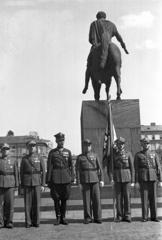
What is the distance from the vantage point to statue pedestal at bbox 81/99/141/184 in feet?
30.6

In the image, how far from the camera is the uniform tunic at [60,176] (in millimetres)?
6590

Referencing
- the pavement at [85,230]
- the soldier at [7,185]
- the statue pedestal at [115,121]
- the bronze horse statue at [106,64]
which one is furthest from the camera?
the bronze horse statue at [106,64]

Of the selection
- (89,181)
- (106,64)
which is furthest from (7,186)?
(106,64)

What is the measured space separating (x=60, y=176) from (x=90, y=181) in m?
0.56

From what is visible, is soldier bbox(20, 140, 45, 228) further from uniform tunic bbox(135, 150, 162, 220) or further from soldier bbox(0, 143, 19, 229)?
uniform tunic bbox(135, 150, 162, 220)

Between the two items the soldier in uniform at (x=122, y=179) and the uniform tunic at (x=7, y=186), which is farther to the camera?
the soldier in uniform at (x=122, y=179)

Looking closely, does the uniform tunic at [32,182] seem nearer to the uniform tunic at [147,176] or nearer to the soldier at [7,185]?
the soldier at [7,185]

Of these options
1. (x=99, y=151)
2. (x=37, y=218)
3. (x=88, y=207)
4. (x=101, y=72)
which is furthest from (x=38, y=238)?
(x=101, y=72)

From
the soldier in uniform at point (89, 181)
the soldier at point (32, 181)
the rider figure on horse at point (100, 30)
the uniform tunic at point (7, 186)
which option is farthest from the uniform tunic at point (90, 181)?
the rider figure on horse at point (100, 30)

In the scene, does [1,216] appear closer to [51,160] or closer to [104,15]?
[51,160]

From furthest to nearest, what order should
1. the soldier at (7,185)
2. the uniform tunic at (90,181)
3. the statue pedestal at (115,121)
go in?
1. the statue pedestal at (115,121)
2. the uniform tunic at (90,181)
3. the soldier at (7,185)

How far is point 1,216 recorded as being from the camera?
20.9ft

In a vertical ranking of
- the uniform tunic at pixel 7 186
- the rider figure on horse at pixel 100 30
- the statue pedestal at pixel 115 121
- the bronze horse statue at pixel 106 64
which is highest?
the rider figure on horse at pixel 100 30

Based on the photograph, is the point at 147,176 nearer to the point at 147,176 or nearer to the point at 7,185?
the point at 147,176
